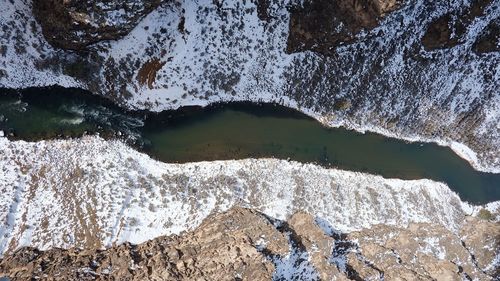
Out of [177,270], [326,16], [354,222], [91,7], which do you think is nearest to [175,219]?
[177,270]

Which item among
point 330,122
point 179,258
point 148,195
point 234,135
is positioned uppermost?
point 330,122

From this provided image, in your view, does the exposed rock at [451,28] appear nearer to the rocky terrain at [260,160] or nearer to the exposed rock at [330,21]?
the rocky terrain at [260,160]

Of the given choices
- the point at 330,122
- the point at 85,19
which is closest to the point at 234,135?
the point at 330,122

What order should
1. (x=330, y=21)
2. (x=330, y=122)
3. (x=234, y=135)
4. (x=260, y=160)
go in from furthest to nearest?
(x=330, y=122) < (x=234, y=135) < (x=260, y=160) < (x=330, y=21)

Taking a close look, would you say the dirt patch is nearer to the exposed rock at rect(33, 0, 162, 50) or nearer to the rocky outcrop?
the exposed rock at rect(33, 0, 162, 50)

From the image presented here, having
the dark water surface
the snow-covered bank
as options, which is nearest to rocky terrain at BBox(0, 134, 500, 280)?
the snow-covered bank

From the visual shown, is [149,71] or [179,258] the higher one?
[149,71]

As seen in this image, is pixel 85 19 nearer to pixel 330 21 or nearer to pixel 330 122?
pixel 330 21
